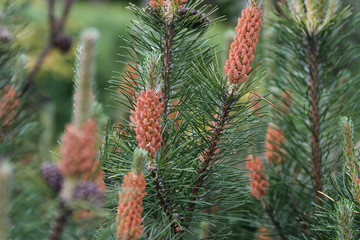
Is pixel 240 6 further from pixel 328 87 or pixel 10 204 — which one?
pixel 10 204

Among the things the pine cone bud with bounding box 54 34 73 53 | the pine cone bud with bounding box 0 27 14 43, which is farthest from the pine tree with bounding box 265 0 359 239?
the pine cone bud with bounding box 54 34 73 53

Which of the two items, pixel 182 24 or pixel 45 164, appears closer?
pixel 45 164

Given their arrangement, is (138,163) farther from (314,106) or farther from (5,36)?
(314,106)

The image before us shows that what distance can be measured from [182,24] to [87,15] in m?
4.05

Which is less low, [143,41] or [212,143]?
[143,41]

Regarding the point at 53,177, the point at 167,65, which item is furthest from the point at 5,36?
the point at 53,177

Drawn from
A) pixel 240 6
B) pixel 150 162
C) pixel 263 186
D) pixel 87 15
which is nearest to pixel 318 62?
pixel 263 186

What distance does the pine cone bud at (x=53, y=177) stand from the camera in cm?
33

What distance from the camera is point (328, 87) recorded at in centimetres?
80

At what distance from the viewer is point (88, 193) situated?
0.32 meters

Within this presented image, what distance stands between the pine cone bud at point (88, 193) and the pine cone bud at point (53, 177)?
2 centimetres

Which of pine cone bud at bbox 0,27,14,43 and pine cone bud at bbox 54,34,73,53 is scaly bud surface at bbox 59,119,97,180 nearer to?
pine cone bud at bbox 0,27,14,43

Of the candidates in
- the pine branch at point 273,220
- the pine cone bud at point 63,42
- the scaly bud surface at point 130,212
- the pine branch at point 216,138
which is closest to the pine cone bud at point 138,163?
the scaly bud surface at point 130,212

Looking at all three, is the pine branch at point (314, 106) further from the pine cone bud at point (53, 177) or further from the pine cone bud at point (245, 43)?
the pine cone bud at point (53, 177)
